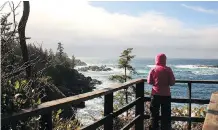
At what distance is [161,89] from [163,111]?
17.3 inches

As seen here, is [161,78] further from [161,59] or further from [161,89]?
[161,59]

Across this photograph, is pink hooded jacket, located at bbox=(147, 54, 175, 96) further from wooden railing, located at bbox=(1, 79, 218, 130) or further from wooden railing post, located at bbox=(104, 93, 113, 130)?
wooden railing post, located at bbox=(104, 93, 113, 130)

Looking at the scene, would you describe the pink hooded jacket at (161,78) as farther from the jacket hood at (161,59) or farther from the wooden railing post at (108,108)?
the wooden railing post at (108,108)

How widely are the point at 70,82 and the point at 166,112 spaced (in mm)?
45640

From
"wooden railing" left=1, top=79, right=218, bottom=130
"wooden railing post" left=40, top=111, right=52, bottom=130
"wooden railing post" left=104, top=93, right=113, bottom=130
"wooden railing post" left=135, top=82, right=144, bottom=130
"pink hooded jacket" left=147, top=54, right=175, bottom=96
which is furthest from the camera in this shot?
"wooden railing post" left=135, top=82, right=144, bottom=130

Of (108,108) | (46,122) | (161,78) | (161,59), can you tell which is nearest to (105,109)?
(108,108)

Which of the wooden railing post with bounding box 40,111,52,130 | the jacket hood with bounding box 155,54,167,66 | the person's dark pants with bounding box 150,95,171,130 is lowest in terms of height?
the person's dark pants with bounding box 150,95,171,130

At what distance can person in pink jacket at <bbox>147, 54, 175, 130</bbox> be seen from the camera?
711cm

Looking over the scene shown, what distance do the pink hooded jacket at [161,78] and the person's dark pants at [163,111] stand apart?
0.33 ft

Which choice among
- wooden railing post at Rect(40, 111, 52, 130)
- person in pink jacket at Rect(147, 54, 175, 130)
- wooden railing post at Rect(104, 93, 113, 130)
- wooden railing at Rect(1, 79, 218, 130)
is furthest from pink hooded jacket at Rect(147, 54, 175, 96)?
wooden railing post at Rect(40, 111, 52, 130)

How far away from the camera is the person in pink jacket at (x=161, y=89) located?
7.11 m

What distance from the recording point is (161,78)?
7102 millimetres

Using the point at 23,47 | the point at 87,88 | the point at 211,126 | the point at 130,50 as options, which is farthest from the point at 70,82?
the point at 211,126

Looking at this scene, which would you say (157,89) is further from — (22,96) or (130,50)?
(130,50)
